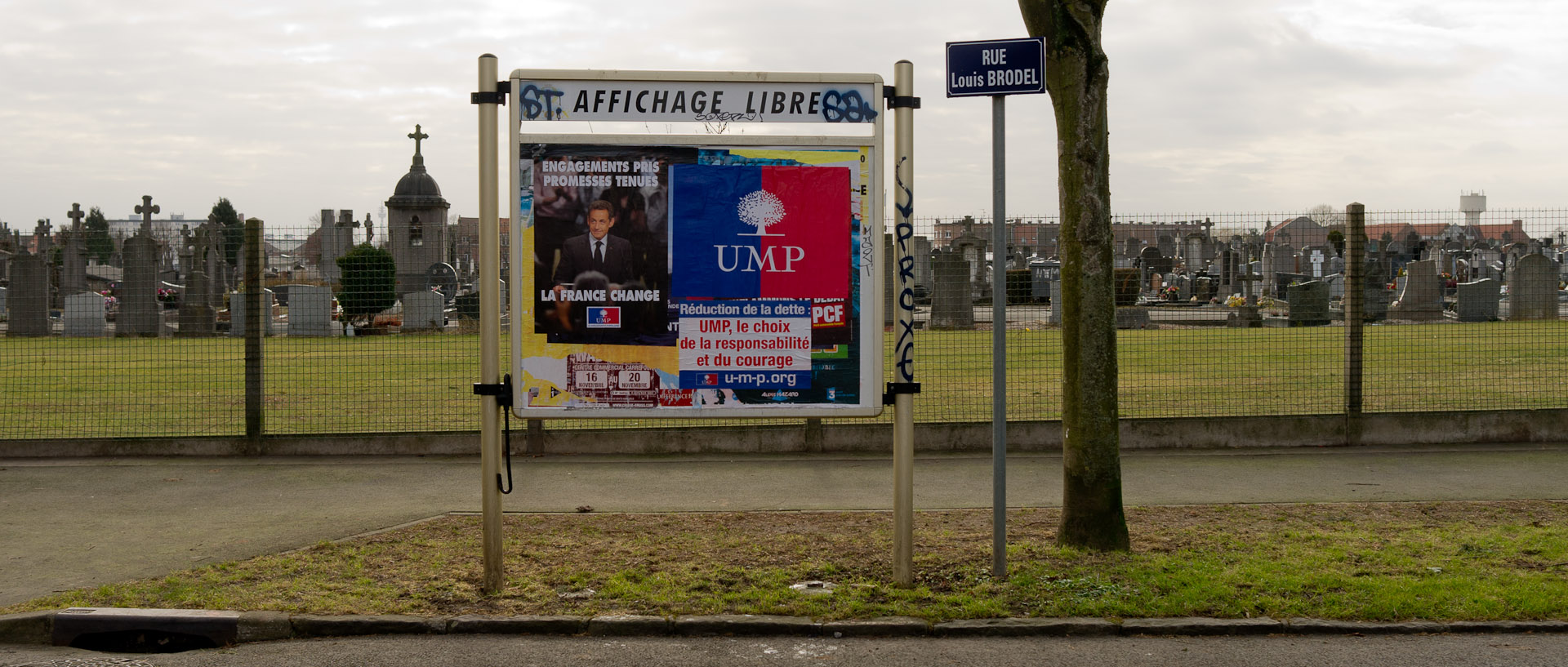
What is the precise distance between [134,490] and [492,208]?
14.6 feet

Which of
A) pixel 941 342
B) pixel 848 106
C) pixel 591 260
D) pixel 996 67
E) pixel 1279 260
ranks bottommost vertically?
pixel 941 342

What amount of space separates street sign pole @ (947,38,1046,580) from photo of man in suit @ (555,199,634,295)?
1.77m

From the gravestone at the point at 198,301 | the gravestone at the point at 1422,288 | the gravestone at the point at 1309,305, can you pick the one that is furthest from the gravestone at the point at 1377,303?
the gravestone at the point at 198,301

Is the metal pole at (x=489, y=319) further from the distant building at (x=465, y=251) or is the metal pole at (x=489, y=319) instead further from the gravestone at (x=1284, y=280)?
the gravestone at (x=1284, y=280)

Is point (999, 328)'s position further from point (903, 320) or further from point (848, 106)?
point (848, 106)

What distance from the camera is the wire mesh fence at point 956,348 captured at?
12.1m

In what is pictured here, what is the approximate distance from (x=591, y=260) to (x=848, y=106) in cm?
147

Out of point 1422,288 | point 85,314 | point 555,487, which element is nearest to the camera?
point 555,487

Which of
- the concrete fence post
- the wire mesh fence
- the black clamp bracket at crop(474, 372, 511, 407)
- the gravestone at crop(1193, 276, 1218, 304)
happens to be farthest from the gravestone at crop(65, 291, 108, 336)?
the gravestone at crop(1193, 276, 1218, 304)

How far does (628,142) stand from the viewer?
231 inches

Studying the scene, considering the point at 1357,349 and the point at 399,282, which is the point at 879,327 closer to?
the point at 1357,349

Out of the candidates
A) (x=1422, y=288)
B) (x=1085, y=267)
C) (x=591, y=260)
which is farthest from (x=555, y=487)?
(x=1422, y=288)

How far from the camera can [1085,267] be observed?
6.21 m

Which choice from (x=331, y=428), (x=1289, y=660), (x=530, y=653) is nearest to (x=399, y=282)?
(x=331, y=428)
